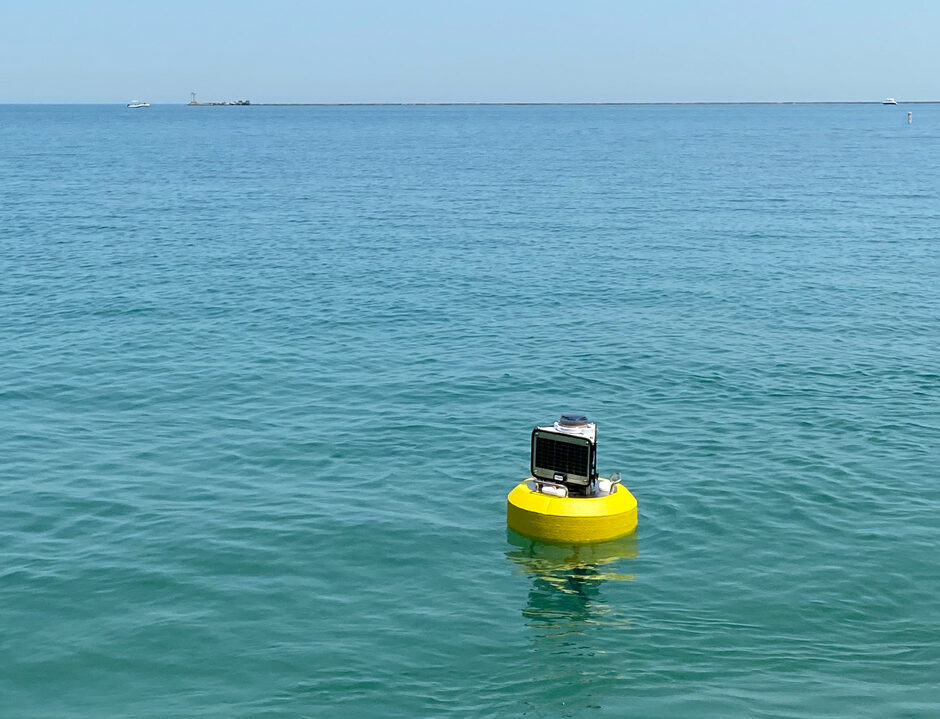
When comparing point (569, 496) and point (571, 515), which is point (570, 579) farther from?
point (569, 496)

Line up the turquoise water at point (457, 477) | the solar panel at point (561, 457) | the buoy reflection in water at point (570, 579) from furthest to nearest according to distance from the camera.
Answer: the solar panel at point (561, 457) < the buoy reflection in water at point (570, 579) < the turquoise water at point (457, 477)

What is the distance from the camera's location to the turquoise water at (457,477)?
1653 centimetres

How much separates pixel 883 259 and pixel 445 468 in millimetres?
35550

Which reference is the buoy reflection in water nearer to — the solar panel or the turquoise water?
the turquoise water

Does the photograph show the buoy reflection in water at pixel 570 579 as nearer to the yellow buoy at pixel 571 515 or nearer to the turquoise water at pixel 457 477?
the turquoise water at pixel 457 477

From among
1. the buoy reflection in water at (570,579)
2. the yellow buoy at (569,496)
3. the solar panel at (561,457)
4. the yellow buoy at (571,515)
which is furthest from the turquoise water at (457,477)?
the solar panel at (561,457)

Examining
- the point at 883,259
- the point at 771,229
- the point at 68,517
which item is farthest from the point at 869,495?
the point at 771,229

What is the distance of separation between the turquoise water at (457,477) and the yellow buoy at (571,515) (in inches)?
15.9

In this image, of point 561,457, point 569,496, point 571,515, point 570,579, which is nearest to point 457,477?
point 569,496

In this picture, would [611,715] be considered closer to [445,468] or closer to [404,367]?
[445,468]

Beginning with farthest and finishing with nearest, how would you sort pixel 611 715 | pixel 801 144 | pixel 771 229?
pixel 801 144
pixel 771 229
pixel 611 715

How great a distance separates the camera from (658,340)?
3697cm

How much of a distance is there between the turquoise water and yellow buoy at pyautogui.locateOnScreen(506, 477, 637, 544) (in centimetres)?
40

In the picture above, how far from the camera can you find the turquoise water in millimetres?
16531
